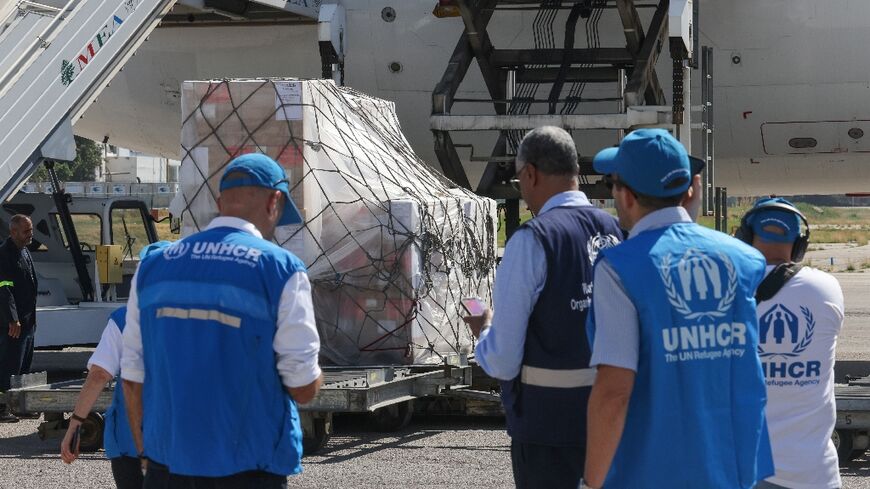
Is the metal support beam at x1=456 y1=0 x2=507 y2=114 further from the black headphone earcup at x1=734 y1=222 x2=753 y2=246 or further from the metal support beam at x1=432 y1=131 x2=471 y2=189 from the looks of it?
the black headphone earcup at x1=734 y1=222 x2=753 y2=246

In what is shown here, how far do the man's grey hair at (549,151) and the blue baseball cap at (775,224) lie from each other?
65 cm

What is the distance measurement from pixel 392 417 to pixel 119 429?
180 inches

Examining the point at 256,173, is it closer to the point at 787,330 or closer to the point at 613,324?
the point at 613,324

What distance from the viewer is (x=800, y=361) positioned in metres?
4.27

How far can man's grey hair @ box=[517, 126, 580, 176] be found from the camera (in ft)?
14.2

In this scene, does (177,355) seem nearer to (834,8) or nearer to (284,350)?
(284,350)

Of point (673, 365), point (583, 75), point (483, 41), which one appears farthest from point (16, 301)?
point (673, 365)

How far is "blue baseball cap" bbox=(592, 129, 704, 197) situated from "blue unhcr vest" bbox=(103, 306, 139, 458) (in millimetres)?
2349

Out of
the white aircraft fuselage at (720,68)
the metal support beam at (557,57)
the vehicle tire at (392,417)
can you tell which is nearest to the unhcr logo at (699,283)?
the vehicle tire at (392,417)

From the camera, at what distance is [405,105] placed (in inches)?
596

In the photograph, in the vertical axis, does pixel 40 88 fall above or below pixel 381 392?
above

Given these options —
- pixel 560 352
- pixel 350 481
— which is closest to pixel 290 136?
pixel 350 481

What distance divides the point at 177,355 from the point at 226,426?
26cm

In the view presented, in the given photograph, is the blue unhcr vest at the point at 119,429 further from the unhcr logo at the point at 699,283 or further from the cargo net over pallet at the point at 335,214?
the cargo net over pallet at the point at 335,214
